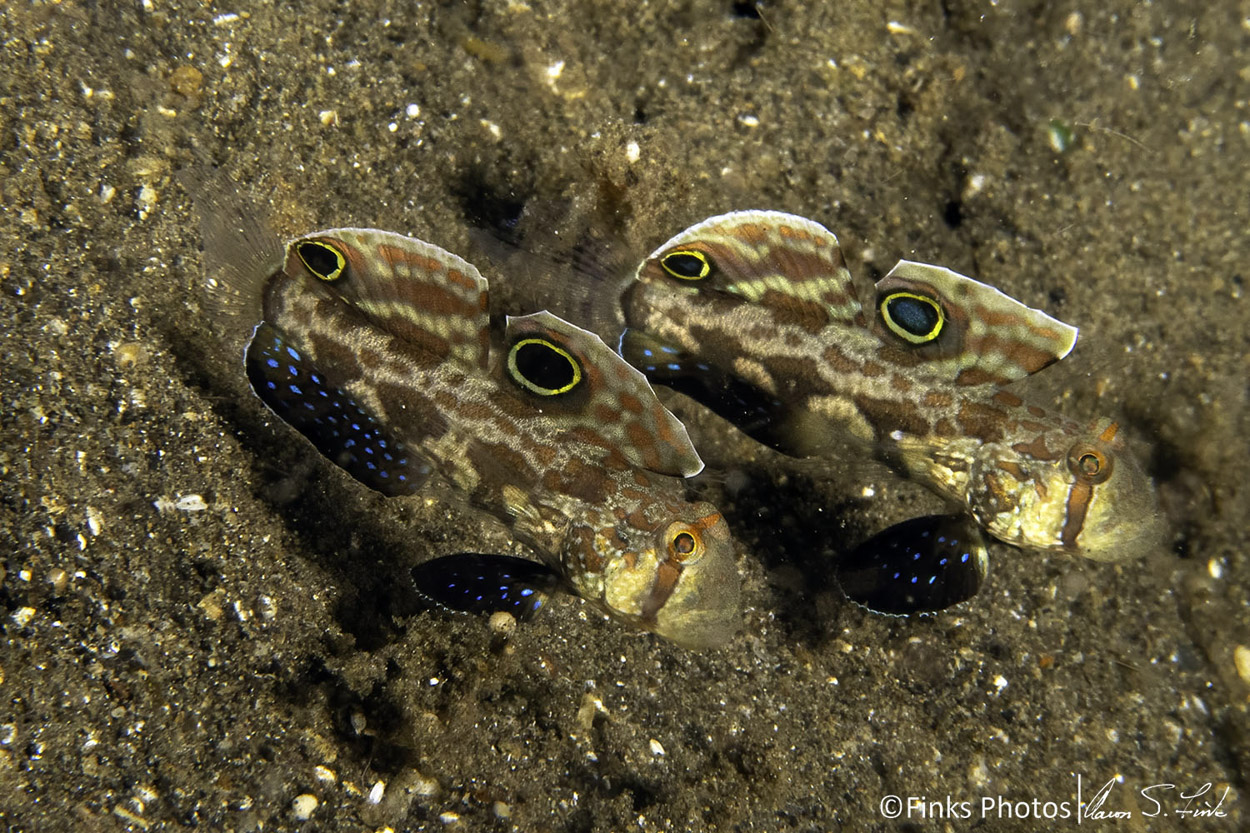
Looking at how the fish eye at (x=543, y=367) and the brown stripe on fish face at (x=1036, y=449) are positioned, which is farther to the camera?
the brown stripe on fish face at (x=1036, y=449)

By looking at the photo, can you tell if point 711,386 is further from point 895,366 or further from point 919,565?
point 919,565

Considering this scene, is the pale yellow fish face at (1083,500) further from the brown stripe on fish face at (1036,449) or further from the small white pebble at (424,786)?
the small white pebble at (424,786)

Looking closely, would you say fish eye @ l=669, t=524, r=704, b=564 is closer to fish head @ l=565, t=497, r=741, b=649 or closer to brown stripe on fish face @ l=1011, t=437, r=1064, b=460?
fish head @ l=565, t=497, r=741, b=649

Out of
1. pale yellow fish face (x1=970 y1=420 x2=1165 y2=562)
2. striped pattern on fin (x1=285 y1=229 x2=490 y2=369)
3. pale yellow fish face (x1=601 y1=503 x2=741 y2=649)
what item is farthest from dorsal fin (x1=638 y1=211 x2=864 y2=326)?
pale yellow fish face (x1=601 y1=503 x2=741 y2=649)

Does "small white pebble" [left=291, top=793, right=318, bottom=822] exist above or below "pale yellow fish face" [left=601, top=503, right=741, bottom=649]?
below

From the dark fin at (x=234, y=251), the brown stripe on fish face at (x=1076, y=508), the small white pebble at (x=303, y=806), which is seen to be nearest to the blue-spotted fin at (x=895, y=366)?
the brown stripe on fish face at (x=1076, y=508)

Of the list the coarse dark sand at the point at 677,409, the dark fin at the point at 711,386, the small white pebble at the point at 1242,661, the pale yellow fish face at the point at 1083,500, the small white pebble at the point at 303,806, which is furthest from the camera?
the small white pebble at the point at 1242,661

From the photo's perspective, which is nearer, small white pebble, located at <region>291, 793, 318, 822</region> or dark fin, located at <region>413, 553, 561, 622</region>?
small white pebble, located at <region>291, 793, 318, 822</region>

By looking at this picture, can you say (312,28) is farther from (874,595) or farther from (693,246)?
(874,595)
